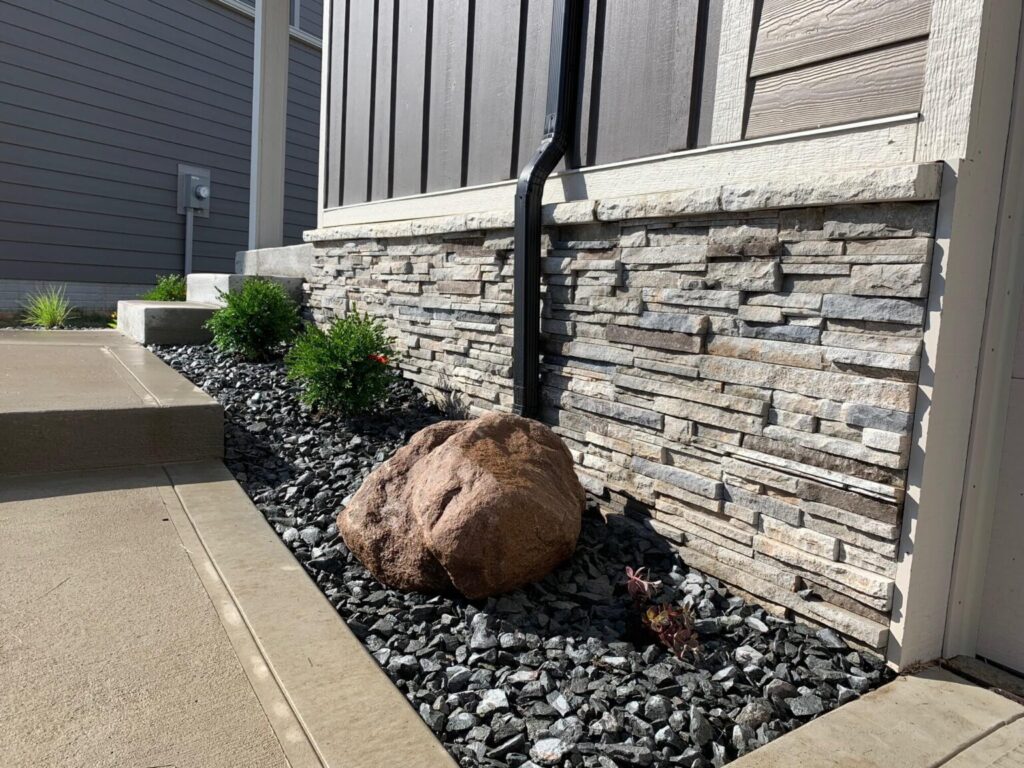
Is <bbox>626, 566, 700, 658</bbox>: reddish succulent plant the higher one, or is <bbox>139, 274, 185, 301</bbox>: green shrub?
<bbox>139, 274, 185, 301</bbox>: green shrub

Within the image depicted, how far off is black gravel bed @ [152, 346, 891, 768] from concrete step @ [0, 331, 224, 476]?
682 millimetres

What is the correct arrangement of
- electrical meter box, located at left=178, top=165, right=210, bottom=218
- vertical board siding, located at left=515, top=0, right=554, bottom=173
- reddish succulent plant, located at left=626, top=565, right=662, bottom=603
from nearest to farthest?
reddish succulent plant, located at left=626, top=565, right=662, bottom=603, vertical board siding, located at left=515, top=0, right=554, bottom=173, electrical meter box, located at left=178, top=165, right=210, bottom=218

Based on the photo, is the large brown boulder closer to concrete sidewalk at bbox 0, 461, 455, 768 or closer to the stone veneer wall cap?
concrete sidewalk at bbox 0, 461, 455, 768

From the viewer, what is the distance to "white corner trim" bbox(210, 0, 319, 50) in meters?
9.04

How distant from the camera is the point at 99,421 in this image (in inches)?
121

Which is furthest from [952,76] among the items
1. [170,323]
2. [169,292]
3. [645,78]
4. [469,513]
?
[169,292]

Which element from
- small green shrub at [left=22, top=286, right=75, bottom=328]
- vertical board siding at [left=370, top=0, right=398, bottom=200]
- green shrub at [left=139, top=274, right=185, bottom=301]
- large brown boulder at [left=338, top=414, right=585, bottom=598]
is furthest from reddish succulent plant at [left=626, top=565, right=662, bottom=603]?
small green shrub at [left=22, top=286, right=75, bottom=328]

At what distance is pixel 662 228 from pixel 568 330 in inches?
24.6

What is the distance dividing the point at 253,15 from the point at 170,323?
19.7ft

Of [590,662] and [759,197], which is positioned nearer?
[590,662]

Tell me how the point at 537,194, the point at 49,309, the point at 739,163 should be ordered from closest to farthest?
the point at 739,163 < the point at 537,194 < the point at 49,309

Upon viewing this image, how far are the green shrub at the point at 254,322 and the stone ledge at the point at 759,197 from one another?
5.89 feet

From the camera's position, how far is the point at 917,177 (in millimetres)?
1815

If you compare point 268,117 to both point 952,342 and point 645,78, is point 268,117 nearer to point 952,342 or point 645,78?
point 645,78
